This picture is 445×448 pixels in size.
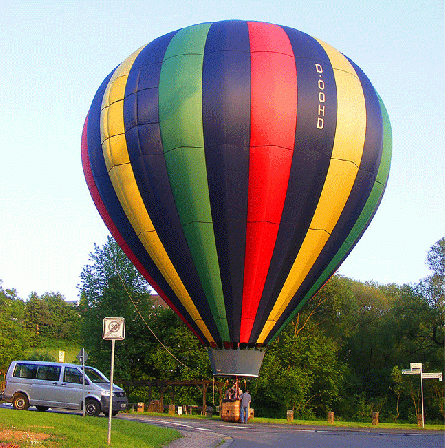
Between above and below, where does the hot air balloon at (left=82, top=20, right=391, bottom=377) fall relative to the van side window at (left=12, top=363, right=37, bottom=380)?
above

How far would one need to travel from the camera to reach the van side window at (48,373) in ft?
69.9

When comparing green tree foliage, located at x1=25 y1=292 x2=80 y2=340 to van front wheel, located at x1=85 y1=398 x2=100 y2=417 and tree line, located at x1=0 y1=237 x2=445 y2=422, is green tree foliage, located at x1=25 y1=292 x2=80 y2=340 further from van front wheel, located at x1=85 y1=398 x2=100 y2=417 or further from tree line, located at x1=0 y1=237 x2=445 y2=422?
van front wheel, located at x1=85 y1=398 x2=100 y2=417

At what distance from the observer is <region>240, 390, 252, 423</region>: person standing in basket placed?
2184 centimetres

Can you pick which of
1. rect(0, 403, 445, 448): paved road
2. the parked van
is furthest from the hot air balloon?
the parked van

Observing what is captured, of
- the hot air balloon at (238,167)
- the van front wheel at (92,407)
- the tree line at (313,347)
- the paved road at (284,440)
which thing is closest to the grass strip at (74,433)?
the paved road at (284,440)

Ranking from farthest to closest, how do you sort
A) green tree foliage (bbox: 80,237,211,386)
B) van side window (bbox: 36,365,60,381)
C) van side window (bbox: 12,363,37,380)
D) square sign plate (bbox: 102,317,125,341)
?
green tree foliage (bbox: 80,237,211,386) < van side window (bbox: 12,363,37,380) < van side window (bbox: 36,365,60,381) < square sign plate (bbox: 102,317,125,341)

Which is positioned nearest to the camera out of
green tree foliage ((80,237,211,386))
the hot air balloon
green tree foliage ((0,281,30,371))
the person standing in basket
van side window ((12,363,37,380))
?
the hot air balloon

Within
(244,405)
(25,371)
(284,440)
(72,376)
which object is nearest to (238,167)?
(284,440)

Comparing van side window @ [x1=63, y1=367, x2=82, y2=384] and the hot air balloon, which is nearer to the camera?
the hot air balloon

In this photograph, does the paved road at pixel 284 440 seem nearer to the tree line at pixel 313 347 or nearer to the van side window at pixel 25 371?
the van side window at pixel 25 371

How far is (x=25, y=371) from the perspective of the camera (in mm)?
21609

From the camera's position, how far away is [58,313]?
366 feet

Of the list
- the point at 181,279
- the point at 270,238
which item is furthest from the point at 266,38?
the point at 181,279

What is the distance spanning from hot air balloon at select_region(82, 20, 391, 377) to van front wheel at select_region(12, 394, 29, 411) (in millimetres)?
5876
